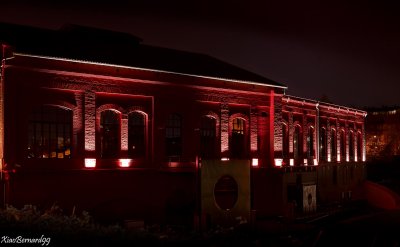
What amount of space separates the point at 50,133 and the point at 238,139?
36.2 ft

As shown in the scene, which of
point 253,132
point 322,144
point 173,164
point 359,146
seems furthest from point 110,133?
point 359,146

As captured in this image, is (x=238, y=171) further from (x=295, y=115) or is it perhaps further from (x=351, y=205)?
(x=351, y=205)

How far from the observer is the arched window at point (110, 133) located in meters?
23.1

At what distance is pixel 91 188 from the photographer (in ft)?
72.8

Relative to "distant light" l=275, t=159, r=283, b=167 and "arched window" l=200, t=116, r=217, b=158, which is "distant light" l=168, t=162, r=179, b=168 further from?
"distant light" l=275, t=159, r=283, b=167

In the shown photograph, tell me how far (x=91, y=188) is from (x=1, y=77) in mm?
6091

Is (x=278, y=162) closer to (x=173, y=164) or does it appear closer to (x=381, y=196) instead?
(x=173, y=164)

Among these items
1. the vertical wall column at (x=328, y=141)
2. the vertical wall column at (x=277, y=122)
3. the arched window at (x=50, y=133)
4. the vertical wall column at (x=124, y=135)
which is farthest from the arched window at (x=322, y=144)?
the arched window at (x=50, y=133)

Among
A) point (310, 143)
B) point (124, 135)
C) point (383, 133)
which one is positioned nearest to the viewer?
point (124, 135)

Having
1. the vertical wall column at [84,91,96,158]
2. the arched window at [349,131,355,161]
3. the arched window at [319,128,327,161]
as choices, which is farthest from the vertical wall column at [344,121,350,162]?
the vertical wall column at [84,91,96,158]

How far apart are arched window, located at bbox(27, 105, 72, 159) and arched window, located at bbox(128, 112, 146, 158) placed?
3.12 meters

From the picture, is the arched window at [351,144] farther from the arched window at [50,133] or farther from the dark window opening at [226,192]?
the arched window at [50,133]

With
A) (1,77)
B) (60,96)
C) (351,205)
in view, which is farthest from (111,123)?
(351,205)

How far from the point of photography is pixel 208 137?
27016 millimetres
